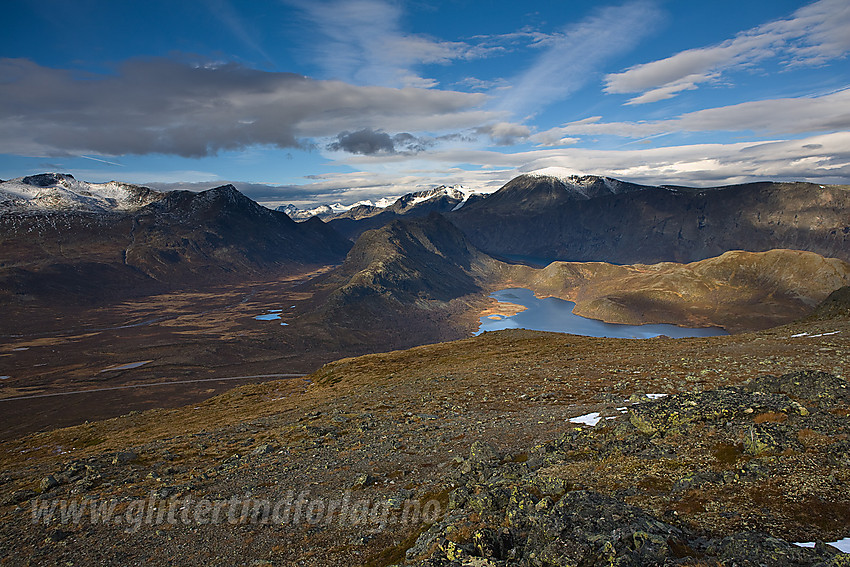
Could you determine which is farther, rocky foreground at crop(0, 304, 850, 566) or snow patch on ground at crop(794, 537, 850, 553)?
rocky foreground at crop(0, 304, 850, 566)

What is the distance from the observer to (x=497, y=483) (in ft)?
61.5

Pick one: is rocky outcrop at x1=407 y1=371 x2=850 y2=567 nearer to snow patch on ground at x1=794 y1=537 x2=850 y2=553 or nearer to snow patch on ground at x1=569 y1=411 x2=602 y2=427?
snow patch on ground at x1=794 y1=537 x2=850 y2=553

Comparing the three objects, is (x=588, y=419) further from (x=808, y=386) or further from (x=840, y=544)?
(x=840, y=544)

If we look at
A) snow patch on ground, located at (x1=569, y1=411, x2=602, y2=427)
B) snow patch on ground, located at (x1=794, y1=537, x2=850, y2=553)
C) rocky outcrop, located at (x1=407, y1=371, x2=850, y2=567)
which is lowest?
snow patch on ground, located at (x1=569, y1=411, x2=602, y2=427)

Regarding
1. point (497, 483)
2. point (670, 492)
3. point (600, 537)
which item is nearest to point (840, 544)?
point (670, 492)

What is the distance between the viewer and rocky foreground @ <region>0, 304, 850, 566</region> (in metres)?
13.4

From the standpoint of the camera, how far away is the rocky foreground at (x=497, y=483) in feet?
43.8

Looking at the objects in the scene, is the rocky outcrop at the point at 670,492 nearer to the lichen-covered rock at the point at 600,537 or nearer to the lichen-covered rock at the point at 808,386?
the lichen-covered rock at the point at 600,537

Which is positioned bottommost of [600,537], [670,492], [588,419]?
[588,419]

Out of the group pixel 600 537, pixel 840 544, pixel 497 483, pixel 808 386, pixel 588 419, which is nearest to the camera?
pixel 840 544

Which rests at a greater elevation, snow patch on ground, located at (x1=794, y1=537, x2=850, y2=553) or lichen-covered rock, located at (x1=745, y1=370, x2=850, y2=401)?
snow patch on ground, located at (x1=794, y1=537, x2=850, y2=553)

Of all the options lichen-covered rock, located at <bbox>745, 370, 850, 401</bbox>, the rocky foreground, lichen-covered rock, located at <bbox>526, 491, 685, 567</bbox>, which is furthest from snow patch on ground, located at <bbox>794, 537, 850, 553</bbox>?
lichen-covered rock, located at <bbox>745, 370, 850, 401</bbox>

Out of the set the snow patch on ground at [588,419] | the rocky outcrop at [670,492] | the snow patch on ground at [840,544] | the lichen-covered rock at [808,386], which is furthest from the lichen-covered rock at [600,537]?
the lichen-covered rock at [808,386]

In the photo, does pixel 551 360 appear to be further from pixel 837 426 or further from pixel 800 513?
pixel 800 513
